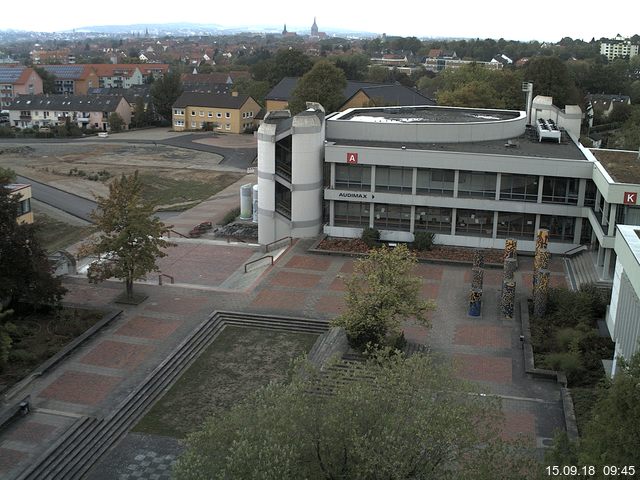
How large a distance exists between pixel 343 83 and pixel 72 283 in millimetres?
52858

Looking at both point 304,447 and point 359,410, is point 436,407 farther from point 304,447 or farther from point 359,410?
point 304,447

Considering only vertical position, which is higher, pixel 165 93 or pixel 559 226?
pixel 165 93

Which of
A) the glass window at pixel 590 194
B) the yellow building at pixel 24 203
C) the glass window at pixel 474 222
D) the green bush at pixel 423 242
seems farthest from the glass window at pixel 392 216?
the yellow building at pixel 24 203

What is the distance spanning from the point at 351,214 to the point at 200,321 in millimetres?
15026

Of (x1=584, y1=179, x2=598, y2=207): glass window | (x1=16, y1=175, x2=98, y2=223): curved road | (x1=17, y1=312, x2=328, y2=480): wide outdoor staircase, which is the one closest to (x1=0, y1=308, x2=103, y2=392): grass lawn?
(x1=17, y1=312, x2=328, y2=480): wide outdoor staircase

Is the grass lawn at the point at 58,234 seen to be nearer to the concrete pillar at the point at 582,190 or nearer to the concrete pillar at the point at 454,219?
the concrete pillar at the point at 454,219

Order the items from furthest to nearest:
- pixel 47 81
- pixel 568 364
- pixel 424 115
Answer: pixel 47 81
pixel 424 115
pixel 568 364

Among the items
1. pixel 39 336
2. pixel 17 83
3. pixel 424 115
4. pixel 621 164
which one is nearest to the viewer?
pixel 39 336

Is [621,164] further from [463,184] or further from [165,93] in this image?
[165,93]

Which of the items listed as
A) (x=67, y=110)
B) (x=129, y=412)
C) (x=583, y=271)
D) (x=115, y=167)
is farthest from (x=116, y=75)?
(x=129, y=412)

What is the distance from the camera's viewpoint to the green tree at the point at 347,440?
549 inches

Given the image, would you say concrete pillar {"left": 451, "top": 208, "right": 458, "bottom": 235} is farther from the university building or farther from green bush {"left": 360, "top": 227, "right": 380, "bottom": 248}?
green bush {"left": 360, "top": 227, "right": 380, "bottom": 248}

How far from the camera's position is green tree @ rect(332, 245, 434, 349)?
2703 centimetres

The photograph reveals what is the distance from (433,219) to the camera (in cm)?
4234
